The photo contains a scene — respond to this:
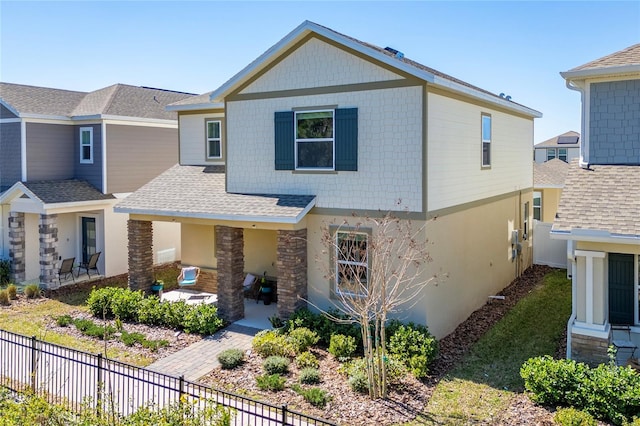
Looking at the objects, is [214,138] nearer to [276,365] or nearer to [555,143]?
[276,365]

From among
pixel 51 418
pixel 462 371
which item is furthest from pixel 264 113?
pixel 51 418

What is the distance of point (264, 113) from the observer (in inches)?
581

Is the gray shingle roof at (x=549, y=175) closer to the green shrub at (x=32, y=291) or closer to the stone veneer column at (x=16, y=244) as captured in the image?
the green shrub at (x=32, y=291)

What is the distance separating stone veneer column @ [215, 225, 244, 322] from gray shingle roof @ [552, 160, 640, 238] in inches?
319

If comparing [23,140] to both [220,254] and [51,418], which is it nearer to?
[220,254]

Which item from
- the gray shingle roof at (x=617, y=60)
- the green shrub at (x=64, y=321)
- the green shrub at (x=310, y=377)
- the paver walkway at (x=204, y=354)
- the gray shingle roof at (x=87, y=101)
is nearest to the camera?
the green shrub at (x=310, y=377)

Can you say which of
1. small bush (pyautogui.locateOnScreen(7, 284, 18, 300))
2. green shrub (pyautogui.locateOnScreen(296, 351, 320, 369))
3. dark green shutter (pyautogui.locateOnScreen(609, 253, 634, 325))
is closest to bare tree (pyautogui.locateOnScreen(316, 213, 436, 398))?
green shrub (pyautogui.locateOnScreen(296, 351, 320, 369))

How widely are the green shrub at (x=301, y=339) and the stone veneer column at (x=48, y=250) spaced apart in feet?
36.7

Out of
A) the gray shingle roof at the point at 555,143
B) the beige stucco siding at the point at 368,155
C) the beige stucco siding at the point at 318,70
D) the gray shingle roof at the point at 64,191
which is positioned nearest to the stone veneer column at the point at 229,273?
the beige stucco siding at the point at 368,155

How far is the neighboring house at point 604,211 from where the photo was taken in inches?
404

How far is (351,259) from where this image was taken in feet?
43.7

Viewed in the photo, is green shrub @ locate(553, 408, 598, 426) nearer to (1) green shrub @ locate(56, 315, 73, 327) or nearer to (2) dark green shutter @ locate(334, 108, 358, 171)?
(2) dark green shutter @ locate(334, 108, 358, 171)

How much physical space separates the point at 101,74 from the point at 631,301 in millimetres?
24477

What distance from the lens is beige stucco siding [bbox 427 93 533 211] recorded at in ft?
42.2
